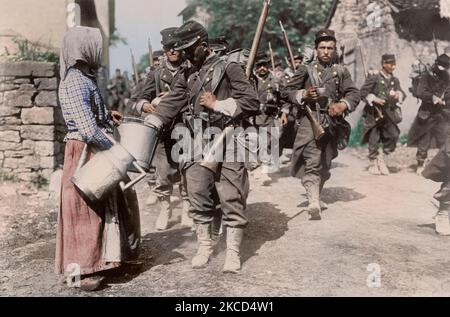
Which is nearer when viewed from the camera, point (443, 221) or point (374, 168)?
point (443, 221)

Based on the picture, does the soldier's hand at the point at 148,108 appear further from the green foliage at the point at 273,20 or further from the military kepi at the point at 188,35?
the green foliage at the point at 273,20

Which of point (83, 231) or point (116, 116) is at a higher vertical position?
point (116, 116)

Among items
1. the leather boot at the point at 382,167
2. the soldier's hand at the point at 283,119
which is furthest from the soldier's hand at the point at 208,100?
the leather boot at the point at 382,167

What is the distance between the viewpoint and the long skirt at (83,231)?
3.97m

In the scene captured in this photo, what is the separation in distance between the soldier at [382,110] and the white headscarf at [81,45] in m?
7.07

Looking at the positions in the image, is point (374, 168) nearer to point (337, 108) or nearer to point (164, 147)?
point (337, 108)

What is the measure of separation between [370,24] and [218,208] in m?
12.9

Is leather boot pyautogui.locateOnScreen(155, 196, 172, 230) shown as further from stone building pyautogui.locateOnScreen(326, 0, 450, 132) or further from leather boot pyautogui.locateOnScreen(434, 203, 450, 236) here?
stone building pyautogui.locateOnScreen(326, 0, 450, 132)

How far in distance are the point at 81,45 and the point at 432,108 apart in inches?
301

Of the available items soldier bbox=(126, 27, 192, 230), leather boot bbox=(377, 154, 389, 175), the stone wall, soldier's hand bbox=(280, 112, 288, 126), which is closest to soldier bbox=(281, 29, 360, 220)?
soldier bbox=(126, 27, 192, 230)

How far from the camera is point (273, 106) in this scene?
881 cm

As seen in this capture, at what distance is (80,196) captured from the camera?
156 inches

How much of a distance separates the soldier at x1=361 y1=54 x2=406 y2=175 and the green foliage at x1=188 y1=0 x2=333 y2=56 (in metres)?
18.2

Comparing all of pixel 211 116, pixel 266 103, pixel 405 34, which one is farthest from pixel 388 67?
pixel 211 116
